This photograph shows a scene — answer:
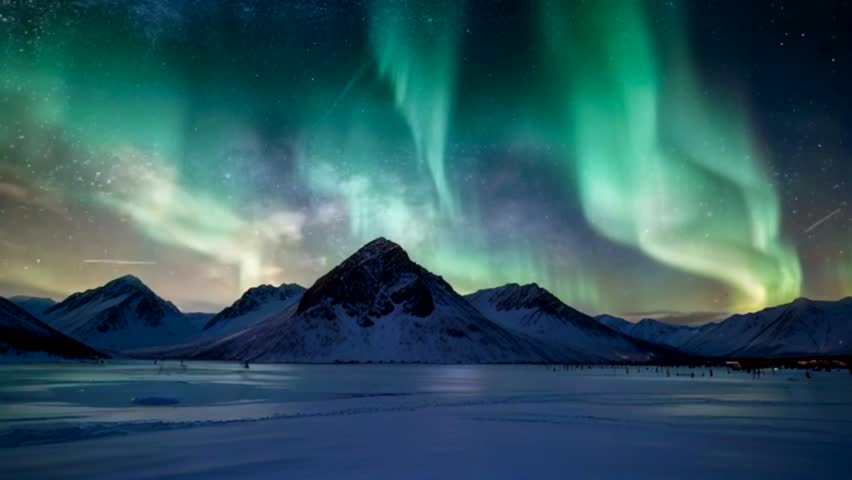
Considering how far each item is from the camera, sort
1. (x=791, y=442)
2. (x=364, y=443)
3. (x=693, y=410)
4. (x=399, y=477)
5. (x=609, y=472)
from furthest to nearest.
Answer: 1. (x=693, y=410)
2. (x=791, y=442)
3. (x=364, y=443)
4. (x=609, y=472)
5. (x=399, y=477)

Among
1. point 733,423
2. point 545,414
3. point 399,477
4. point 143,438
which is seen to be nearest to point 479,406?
point 545,414

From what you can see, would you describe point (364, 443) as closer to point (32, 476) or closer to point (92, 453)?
point (92, 453)

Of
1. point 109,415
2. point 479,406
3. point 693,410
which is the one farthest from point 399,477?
point 693,410

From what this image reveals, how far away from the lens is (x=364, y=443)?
1251 inches

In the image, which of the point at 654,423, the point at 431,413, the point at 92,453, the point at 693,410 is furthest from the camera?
the point at 693,410

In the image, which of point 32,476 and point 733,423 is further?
point 733,423

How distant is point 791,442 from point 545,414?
60.4 ft

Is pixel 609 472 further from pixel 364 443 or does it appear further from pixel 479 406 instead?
pixel 479 406

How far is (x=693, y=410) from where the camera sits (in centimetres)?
5538

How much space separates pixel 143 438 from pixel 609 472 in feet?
77.4

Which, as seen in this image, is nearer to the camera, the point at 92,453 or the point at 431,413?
the point at 92,453

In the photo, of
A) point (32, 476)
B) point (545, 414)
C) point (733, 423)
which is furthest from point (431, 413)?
point (32, 476)

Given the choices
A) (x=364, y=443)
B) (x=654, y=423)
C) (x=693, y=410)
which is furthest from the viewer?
(x=693, y=410)

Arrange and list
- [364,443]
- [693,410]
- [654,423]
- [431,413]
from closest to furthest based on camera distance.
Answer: [364,443] → [654,423] → [431,413] → [693,410]
